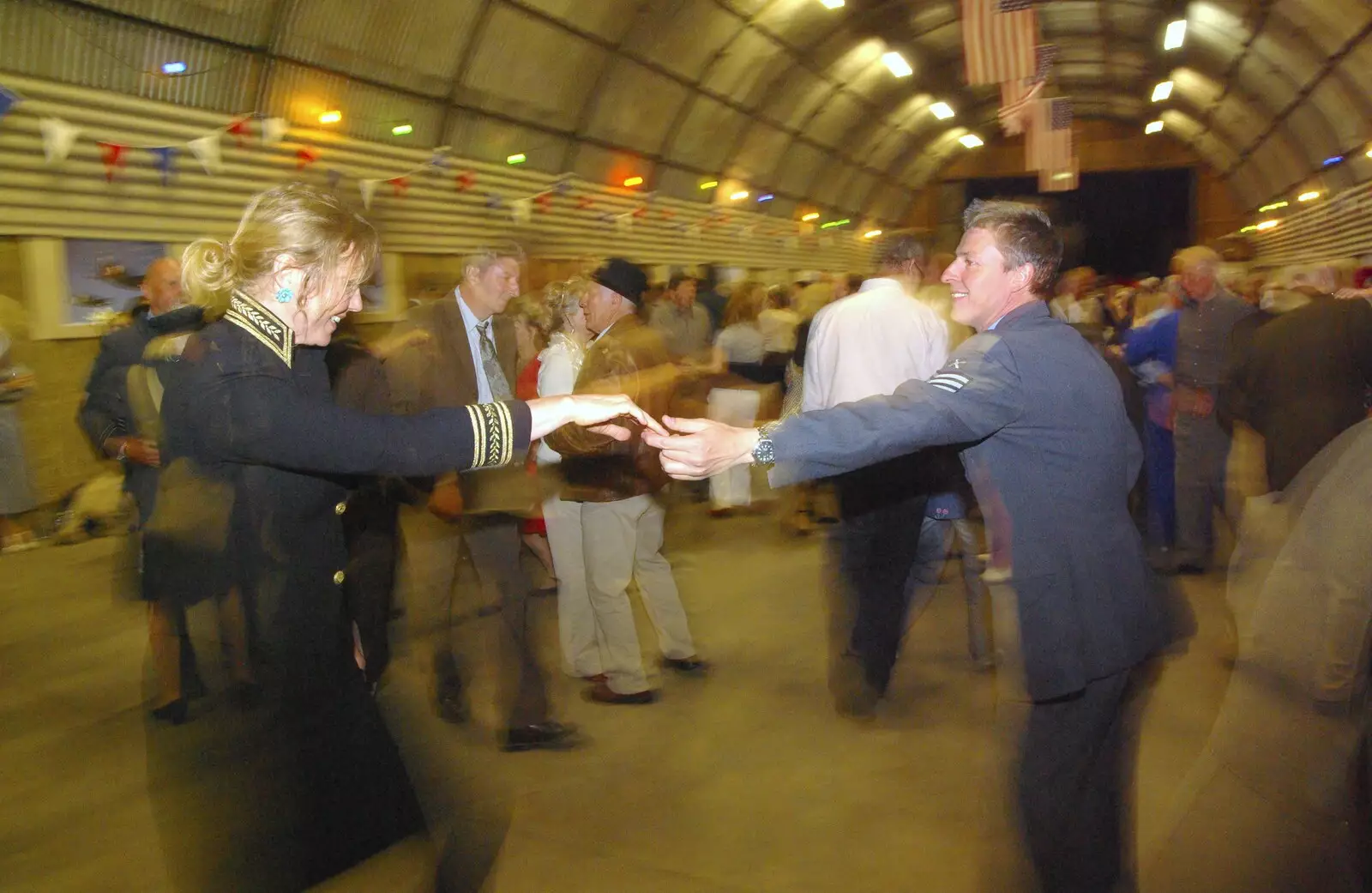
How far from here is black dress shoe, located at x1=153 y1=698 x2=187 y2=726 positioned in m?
2.39

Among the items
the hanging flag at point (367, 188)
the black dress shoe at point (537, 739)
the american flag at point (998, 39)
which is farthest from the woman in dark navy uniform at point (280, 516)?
the american flag at point (998, 39)

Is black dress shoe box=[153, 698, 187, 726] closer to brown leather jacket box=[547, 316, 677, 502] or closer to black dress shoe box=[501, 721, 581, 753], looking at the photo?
brown leather jacket box=[547, 316, 677, 502]

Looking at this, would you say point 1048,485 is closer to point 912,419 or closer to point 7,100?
point 912,419

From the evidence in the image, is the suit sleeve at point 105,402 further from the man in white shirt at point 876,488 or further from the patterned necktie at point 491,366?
the man in white shirt at point 876,488

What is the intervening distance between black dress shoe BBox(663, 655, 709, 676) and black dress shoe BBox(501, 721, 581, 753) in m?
0.94

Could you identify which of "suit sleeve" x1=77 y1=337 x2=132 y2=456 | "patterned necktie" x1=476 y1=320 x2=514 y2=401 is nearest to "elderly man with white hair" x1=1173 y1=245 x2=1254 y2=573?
"patterned necktie" x1=476 y1=320 x2=514 y2=401

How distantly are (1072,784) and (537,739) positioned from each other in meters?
2.93

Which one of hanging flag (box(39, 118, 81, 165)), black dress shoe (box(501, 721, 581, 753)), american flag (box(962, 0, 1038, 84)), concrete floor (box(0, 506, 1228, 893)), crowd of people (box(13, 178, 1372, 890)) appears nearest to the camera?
crowd of people (box(13, 178, 1372, 890))

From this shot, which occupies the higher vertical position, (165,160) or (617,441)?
(165,160)

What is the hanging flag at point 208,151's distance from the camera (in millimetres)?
11867

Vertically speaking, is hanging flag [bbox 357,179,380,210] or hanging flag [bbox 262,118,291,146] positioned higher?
hanging flag [bbox 262,118,291,146]

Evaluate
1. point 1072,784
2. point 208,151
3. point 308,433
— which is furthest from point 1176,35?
point 308,433

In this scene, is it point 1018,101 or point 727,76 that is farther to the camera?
point 727,76

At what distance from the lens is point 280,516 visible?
2494mm
